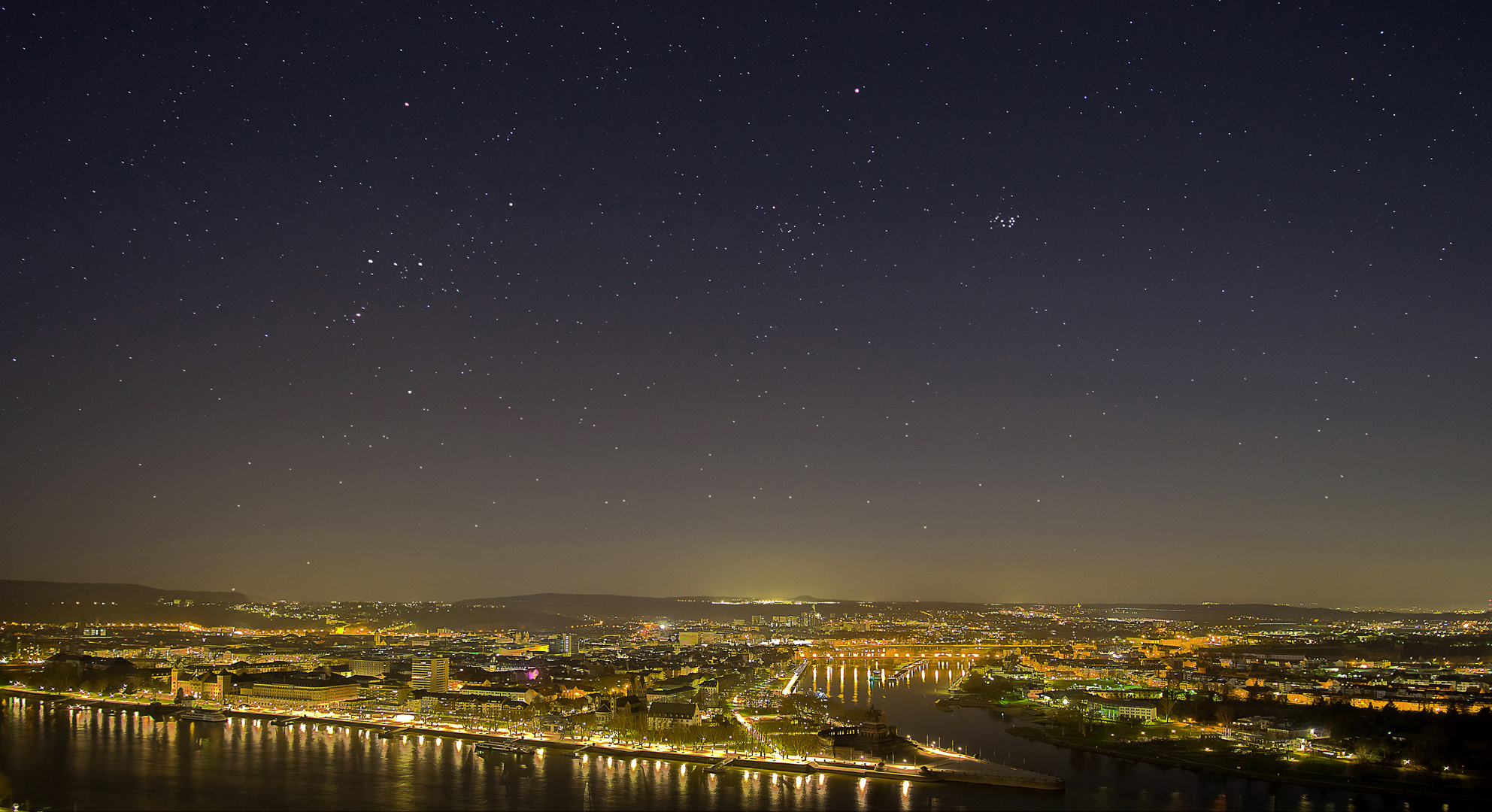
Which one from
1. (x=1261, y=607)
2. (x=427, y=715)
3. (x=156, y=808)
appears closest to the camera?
(x=156, y=808)

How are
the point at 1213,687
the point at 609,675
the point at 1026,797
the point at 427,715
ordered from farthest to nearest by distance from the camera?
the point at 609,675 < the point at 1213,687 < the point at 427,715 < the point at 1026,797

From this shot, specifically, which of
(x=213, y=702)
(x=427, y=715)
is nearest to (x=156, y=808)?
(x=427, y=715)

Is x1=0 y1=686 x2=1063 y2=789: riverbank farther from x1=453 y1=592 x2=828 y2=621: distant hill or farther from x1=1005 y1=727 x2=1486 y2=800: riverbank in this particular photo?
x1=453 y1=592 x2=828 y2=621: distant hill

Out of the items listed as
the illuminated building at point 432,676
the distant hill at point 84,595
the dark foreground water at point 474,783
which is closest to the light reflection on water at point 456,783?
the dark foreground water at point 474,783

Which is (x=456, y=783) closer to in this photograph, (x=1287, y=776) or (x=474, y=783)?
(x=474, y=783)

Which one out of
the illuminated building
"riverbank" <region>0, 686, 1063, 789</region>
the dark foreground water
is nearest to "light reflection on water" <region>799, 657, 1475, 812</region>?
the dark foreground water

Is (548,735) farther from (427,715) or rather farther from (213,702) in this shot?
(213,702)

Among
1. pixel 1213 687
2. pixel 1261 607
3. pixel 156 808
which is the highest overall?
pixel 156 808
